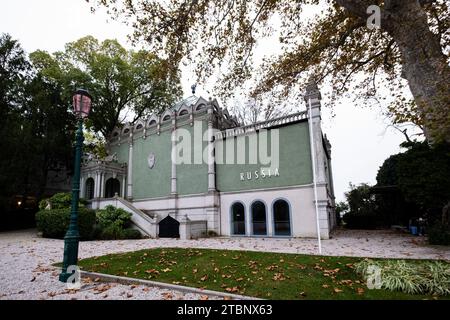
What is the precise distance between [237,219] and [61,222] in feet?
39.1

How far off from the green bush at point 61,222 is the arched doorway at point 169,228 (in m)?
4.54

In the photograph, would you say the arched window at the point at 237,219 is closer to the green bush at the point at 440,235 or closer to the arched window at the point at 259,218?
the arched window at the point at 259,218

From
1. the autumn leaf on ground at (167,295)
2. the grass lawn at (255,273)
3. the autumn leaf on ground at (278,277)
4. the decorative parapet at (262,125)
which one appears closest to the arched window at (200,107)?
the decorative parapet at (262,125)

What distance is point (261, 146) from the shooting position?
17.4 m

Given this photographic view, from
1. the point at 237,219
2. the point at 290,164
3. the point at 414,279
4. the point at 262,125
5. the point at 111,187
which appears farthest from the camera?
the point at 111,187

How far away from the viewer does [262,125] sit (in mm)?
17656

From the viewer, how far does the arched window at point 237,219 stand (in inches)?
689

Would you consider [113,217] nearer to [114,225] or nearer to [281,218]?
[114,225]

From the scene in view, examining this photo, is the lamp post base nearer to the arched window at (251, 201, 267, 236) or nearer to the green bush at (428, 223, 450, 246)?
the arched window at (251, 201, 267, 236)

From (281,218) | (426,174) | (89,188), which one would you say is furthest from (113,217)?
(426,174)

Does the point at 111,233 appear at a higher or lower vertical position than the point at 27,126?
lower

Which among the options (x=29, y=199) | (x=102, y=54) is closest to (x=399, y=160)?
(x=102, y=54)

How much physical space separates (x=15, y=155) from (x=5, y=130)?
7.08ft

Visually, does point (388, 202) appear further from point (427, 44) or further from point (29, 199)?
point (29, 199)
